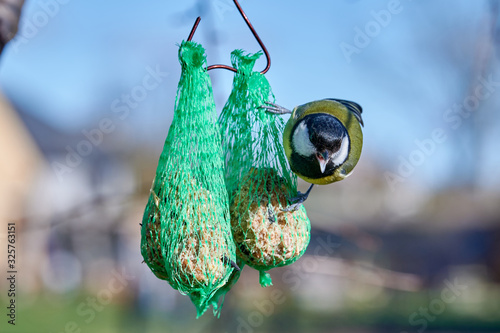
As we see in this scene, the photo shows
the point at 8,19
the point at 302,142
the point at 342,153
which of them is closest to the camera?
the point at 8,19

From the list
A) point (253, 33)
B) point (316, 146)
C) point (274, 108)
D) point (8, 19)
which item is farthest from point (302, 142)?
point (8, 19)

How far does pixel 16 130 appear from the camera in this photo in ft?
38.7

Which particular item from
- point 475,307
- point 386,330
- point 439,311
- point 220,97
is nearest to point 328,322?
point 386,330

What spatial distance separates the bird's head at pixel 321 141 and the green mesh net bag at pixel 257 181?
0.12 m

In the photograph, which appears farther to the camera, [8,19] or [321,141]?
[321,141]

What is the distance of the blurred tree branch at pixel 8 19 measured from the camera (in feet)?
6.01

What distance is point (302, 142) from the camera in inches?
84.5

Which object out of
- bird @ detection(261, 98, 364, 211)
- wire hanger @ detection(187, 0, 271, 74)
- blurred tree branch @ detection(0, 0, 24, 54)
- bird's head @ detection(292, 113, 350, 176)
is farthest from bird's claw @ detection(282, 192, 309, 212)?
blurred tree branch @ detection(0, 0, 24, 54)

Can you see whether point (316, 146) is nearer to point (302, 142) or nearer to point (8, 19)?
point (302, 142)

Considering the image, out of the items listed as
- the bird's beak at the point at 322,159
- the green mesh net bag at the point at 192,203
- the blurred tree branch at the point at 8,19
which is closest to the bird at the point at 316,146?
the bird's beak at the point at 322,159

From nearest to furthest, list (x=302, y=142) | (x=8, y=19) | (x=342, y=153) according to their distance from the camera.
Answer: (x=8, y=19), (x=302, y=142), (x=342, y=153)

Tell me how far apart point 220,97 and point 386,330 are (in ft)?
23.3

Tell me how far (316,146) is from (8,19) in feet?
4.00

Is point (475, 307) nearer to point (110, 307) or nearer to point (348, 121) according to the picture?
point (110, 307)
